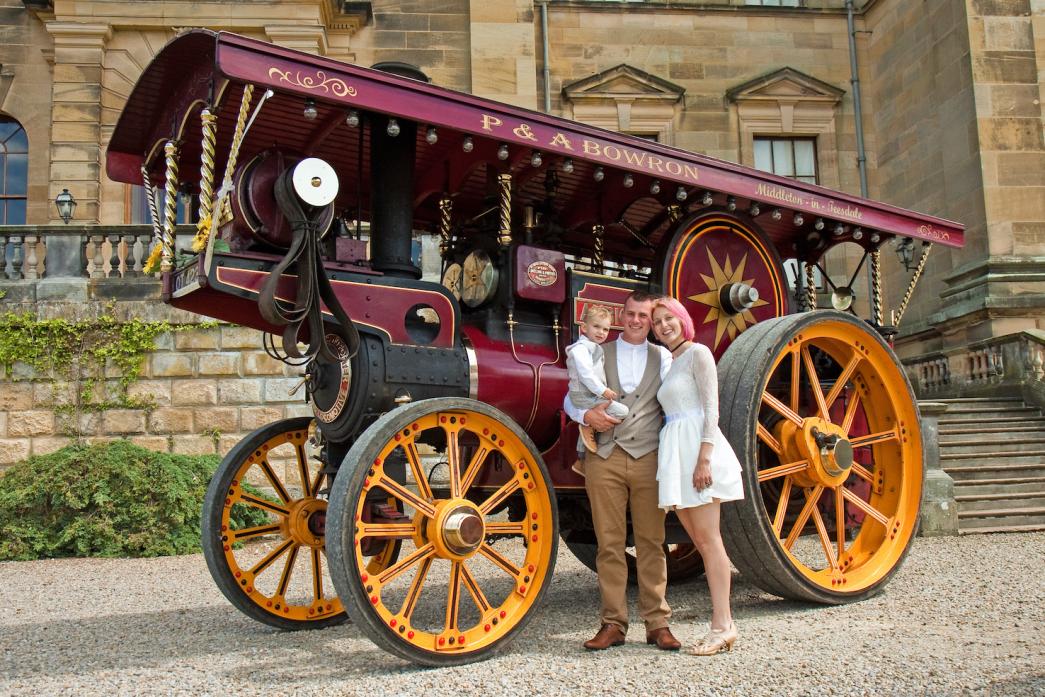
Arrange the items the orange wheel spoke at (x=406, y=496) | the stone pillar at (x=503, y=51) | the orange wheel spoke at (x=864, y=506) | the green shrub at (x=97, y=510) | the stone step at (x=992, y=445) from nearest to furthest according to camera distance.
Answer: the orange wheel spoke at (x=406, y=496), the orange wheel spoke at (x=864, y=506), the green shrub at (x=97, y=510), the stone step at (x=992, y=445), the stone pillar at (x=503, y=51)

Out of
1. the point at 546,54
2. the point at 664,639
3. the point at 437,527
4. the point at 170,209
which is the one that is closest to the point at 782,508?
the point at 664,639

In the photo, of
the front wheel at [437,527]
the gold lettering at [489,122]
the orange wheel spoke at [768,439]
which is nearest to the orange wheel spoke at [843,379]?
the orange wheel spoke at [768,439]

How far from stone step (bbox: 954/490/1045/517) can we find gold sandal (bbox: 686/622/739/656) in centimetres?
633

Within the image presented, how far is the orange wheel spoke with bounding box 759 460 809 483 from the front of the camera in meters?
5.34

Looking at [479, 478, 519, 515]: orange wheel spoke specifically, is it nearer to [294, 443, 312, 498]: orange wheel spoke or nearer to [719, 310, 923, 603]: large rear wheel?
[719, 310, 923, 603]: large rear wheel

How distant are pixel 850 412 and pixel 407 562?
124 inches

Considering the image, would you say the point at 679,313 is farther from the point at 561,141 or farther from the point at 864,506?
the point at 864,506

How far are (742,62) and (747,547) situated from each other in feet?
45.5

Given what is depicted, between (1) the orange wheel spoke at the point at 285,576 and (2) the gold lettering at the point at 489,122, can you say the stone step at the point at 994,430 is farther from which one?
(1) the orange wheel spoke at the point at 285,576

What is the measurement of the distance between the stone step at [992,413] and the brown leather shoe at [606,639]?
29.5 ft

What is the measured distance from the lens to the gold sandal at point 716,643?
14.1 ft

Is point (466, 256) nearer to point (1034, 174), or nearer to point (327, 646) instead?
point (327, 646)

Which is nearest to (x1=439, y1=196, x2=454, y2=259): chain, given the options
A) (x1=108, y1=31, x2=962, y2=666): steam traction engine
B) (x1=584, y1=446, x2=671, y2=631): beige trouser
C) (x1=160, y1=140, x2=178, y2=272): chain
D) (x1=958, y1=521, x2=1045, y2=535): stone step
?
(x1=108, y1=31, x2=962, y2=666): steam traction engine

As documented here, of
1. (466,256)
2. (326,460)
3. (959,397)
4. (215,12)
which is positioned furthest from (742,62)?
(326,460)
